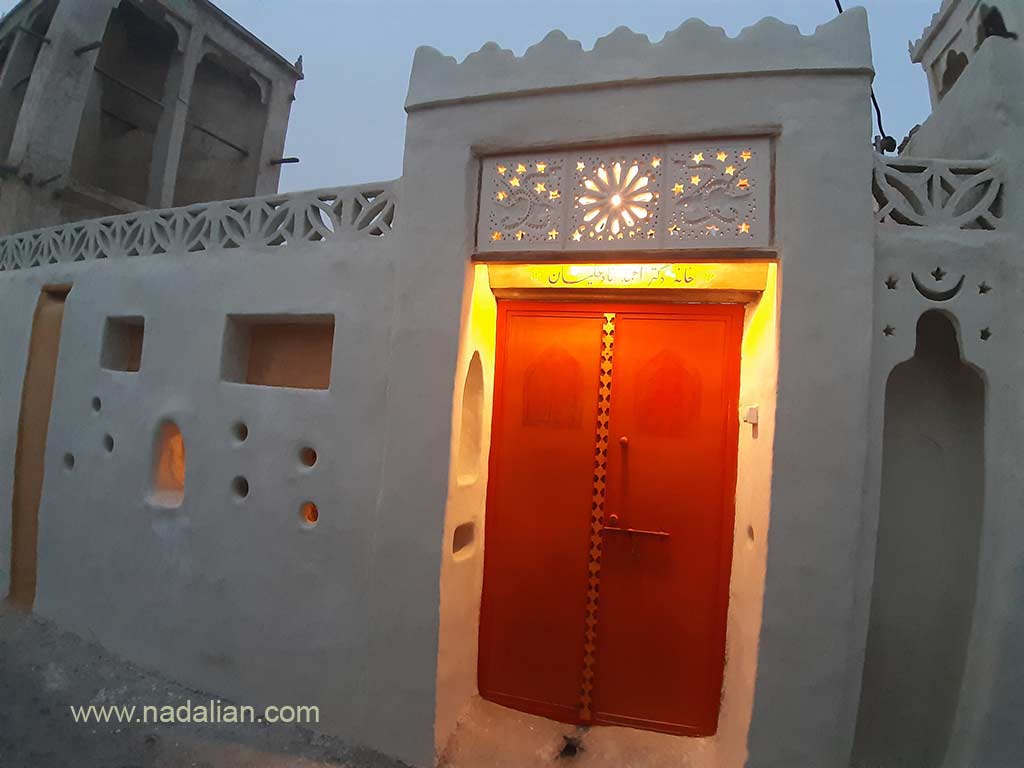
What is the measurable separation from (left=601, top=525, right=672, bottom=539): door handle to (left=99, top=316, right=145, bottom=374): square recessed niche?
3.61 m

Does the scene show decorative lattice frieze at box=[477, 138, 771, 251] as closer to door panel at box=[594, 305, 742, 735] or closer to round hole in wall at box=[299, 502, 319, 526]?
door panel at box=[594, 305, 742, 735]

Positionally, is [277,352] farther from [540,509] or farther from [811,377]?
[811,377]

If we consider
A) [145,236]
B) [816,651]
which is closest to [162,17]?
[145,236]

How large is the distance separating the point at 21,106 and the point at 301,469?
25.1ft

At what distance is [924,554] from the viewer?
8.41 ft

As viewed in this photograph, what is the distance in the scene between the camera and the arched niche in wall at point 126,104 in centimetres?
767

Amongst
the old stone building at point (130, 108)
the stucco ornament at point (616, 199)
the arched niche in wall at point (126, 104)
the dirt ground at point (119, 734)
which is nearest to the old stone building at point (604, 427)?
the stucco ornament at point (616, 199)

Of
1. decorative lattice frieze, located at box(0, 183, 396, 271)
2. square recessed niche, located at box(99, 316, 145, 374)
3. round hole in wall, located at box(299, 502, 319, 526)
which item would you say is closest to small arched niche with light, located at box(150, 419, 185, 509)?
square recessed niche, located at box(99, 316, 145, 374)

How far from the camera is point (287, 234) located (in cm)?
341

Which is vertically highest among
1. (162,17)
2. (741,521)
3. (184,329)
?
(162,17)

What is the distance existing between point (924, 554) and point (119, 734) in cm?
433

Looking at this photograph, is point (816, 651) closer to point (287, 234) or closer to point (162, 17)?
point (287, 234)

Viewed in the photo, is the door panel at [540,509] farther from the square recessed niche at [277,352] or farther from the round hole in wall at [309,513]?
the square recessed niche at [277,352]

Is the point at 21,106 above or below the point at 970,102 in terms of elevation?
above
